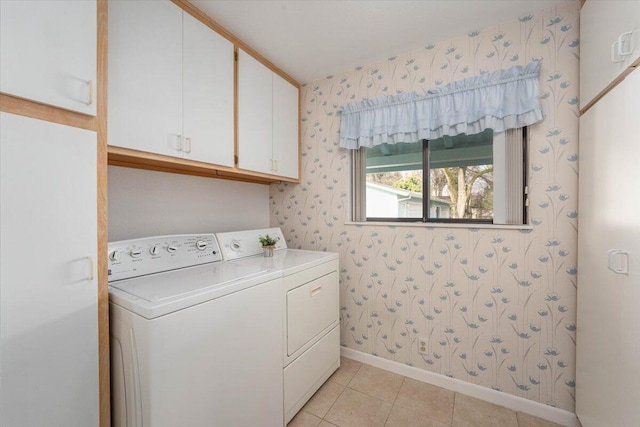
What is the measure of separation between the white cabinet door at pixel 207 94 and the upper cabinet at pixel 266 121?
12 centimetres

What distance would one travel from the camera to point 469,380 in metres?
1.83

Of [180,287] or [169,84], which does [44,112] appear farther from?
[180,287]

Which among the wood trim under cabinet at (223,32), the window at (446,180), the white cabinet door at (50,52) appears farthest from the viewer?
the window at (446,180)

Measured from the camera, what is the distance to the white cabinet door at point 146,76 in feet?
3.92

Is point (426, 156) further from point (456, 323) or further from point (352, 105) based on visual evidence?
point (456, 323)

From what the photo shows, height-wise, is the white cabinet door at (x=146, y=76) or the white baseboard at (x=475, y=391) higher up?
the white cabinet door at (x=146, y=76)

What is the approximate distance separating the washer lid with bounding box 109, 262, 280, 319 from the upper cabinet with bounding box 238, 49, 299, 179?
79 cm

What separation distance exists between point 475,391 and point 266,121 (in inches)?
97.3

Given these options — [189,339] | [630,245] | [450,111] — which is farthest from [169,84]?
[630,245]

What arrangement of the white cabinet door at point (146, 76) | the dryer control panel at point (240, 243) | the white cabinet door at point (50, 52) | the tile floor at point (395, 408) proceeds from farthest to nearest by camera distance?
the dryer control panel at point (240, 243) < the tile floor at point (395, 408) < the white cabinet door at point (146, 76) < the white cabinet door at point (50, 52)

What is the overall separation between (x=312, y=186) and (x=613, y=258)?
1.93 meters

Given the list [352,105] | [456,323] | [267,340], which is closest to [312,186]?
[352,105]

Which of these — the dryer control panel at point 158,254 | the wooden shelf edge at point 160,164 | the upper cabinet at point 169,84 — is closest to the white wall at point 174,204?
the wooden shelf edge at point 160,164

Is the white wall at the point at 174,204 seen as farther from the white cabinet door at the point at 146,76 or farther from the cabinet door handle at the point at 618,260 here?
the cabinet door handle at the point at 618,260
